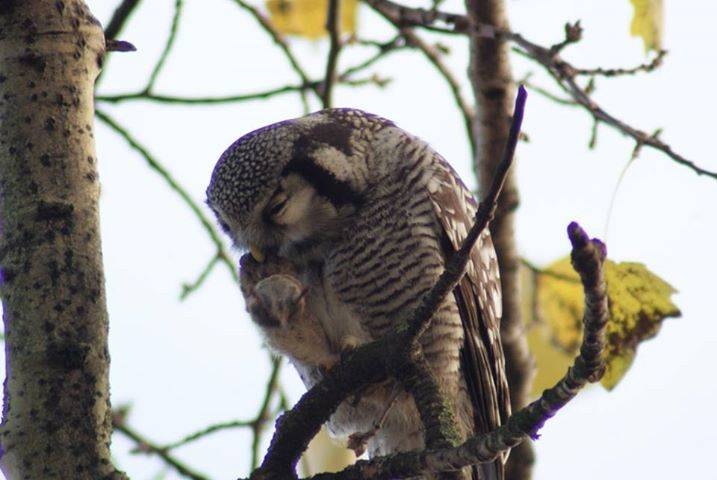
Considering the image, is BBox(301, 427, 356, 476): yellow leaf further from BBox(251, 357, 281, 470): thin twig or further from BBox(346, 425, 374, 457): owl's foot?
BBox(346, 425, 374, 457): owl's foot

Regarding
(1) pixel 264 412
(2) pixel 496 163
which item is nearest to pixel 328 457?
(1) pixel 264 412

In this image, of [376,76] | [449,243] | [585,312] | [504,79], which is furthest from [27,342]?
[376,76]

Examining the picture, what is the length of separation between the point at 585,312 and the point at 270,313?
1607mm

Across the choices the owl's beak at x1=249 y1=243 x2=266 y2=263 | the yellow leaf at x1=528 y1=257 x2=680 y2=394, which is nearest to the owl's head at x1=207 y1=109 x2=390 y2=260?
the owl's beak at x1=249 y1=243 x2=266 y2=263

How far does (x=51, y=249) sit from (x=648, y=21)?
225 centimetres

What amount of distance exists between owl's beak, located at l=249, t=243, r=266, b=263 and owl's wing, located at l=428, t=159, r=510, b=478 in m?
0.65

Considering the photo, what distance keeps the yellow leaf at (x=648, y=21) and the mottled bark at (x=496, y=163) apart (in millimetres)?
499

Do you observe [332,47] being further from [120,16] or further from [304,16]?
[120,16]

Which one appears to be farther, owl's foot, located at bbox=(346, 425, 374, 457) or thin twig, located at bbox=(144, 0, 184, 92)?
thin twig, located at bbox=(144, 0, 184, 92)

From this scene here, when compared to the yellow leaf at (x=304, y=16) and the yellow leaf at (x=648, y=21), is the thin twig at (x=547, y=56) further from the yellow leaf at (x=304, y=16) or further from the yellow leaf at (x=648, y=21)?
the yellow leaf at (x=304, y=16)

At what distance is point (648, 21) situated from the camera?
377cm

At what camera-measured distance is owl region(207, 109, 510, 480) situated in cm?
368

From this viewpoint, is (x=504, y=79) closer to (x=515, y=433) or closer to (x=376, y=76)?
(x=376, y=76)

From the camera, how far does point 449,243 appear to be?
12.2 feet
